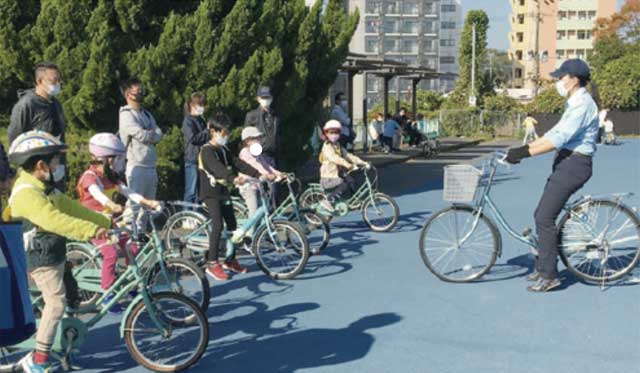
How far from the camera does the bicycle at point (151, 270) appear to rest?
4820 millimetres

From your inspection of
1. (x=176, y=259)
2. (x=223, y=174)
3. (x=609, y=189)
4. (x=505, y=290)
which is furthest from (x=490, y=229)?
(x=609, y=189)

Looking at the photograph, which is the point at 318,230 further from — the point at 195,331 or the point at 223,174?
the point at 195,331

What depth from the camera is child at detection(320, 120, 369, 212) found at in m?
9.18

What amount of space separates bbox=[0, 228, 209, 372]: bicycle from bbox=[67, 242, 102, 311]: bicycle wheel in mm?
770

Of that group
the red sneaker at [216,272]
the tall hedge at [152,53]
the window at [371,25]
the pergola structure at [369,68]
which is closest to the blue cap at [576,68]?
the red sneaker at [216,272]

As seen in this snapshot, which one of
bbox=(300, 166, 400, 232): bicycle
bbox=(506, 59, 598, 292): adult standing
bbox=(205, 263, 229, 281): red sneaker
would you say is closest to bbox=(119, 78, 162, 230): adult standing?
bbox=(205, 263, 229, 281): red sneaker

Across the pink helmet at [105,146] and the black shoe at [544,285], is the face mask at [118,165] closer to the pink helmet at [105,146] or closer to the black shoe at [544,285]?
the pink helmet at [105,146]

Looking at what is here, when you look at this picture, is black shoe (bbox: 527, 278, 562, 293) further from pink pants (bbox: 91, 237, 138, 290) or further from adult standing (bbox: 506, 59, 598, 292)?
pink pants (bbox: 91, 237, 138, 290)

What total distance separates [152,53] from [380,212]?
151 inches

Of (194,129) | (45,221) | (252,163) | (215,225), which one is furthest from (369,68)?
(45,221)

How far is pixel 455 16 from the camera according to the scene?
10950 centimetres

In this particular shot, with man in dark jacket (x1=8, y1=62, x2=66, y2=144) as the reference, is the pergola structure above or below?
above

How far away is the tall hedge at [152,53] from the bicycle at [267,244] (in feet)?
10.3

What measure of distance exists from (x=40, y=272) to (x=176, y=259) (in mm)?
1202
